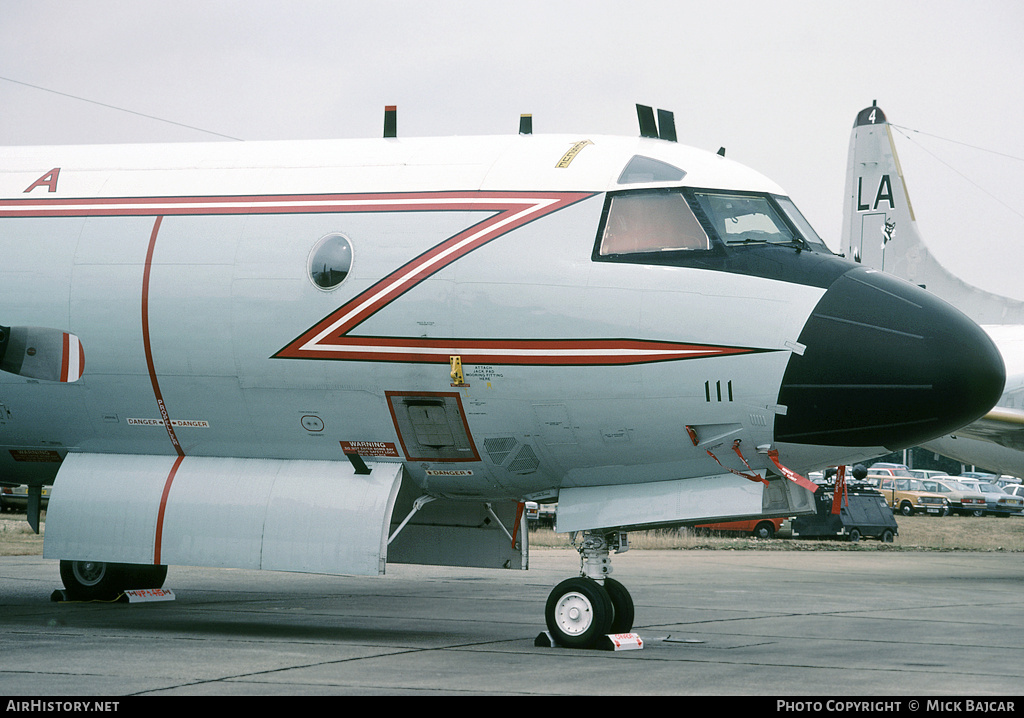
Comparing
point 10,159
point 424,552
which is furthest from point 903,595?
point 10,159

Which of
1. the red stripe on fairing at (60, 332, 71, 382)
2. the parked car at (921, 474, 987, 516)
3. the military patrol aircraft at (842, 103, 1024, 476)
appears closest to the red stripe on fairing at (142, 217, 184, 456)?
the red stripe on fairing at (60, 332, 71, 382)

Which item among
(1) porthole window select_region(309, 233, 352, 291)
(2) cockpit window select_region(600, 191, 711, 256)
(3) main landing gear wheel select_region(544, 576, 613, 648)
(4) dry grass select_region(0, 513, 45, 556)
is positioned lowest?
(4) dry grass select_region(0, 513, 45, 556)

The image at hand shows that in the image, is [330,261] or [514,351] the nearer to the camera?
[514,351]

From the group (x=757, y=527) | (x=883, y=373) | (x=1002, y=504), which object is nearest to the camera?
(x=883, y=373)

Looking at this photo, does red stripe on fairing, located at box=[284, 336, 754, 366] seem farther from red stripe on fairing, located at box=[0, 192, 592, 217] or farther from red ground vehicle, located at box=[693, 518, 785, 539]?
red ground vehicle, located at box=[693, 518, 785, 539]

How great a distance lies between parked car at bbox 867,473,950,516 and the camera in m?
53.6

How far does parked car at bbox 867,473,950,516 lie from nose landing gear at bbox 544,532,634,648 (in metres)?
44.8

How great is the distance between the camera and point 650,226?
11539mm

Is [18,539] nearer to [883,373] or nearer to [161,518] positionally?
[161,518]

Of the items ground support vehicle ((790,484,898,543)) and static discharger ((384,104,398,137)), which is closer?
static discharger ((384,104,398,137))

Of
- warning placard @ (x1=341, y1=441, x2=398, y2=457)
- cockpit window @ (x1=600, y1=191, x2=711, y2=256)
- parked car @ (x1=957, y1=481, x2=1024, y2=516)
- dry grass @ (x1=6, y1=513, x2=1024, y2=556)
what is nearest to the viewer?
cockpit window @ (x1=600, y1=191, x2=711, y2=256)

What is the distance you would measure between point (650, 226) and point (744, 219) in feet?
3.29

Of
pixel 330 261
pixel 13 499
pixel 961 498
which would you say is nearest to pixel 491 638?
pixel 330 261

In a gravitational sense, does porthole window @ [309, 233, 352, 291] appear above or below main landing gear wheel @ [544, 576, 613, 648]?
above
